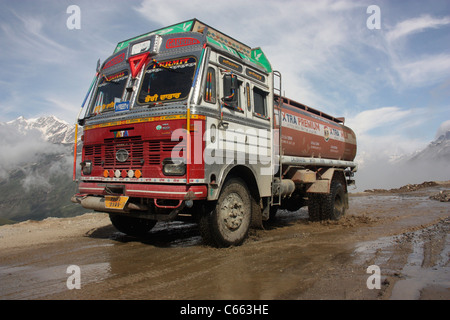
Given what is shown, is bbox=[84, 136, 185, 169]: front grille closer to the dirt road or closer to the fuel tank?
the dirt road

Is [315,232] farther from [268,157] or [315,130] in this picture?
[315,130]

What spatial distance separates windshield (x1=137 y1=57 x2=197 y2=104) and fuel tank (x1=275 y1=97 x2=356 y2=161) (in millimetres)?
2810

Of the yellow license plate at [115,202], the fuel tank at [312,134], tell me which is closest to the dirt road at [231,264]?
the yellow license plate at [115,202]

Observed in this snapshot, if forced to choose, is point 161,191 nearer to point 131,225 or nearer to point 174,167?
point 174,167

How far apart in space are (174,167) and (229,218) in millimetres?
1367

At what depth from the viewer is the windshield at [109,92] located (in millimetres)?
6051

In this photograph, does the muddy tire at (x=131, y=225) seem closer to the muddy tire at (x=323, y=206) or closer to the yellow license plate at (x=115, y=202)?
the yellow license plate at (x=115, y=202)

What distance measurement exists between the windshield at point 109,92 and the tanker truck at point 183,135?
0.07 feet

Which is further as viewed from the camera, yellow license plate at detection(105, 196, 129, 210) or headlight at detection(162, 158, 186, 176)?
yellow license plate at detection(105, 196, 129, 210)

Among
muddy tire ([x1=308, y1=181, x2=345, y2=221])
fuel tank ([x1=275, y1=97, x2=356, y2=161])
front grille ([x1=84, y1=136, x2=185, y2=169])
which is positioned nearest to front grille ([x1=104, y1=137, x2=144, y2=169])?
front grille ([x1=84, y1=136, x2=185, y2=169])

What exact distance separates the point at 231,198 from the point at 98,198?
226cm

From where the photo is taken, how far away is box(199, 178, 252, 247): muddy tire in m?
5.41

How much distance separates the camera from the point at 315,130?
932cm
